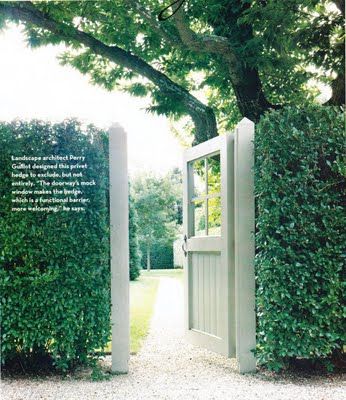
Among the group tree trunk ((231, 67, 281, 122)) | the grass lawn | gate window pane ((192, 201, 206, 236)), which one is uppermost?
tree trunk ((231, 67, 281, 122))

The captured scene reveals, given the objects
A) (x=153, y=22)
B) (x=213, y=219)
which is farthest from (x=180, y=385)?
(x=153, y=22)

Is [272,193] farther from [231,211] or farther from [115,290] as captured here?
[115,290]

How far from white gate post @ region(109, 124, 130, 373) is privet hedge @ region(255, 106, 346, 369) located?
3.35ft

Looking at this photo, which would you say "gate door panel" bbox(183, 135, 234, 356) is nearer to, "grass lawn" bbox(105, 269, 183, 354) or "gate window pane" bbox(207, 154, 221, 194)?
"gate window pane" bbox(207, 154, 221, 194)

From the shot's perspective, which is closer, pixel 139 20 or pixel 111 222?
pixel 111 222

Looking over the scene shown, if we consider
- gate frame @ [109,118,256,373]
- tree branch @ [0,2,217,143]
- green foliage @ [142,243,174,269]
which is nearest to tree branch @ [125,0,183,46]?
tree branch @ [0,2,217,143]

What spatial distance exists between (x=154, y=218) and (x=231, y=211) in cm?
1107

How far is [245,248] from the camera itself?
167 inches

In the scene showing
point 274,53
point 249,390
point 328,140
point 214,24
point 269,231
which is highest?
point 214,24

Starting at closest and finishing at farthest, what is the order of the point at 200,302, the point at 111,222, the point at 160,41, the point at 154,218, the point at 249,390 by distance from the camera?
1. the point at 249,390
2. the point at 111,222
3. the point at 200,302
4. the point at 160,41
5. the point at 154,218

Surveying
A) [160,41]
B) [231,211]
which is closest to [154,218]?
[160,41]

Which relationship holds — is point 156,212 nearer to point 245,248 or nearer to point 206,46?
point 206,46

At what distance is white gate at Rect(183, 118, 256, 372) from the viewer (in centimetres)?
426

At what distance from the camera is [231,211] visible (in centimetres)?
447
